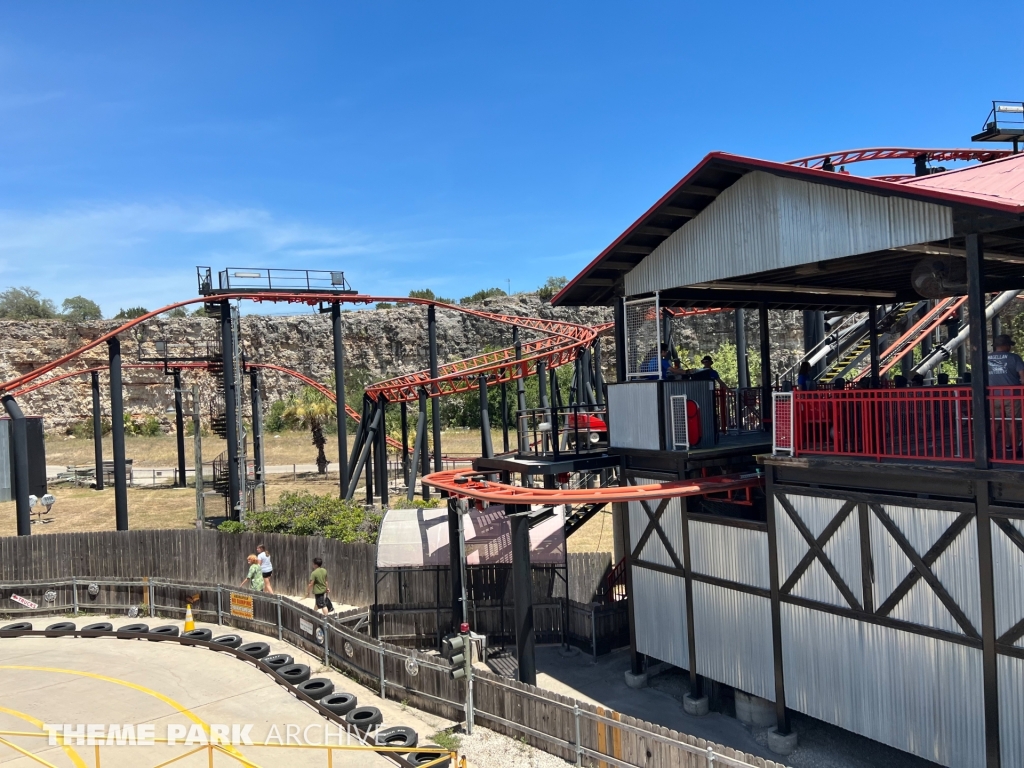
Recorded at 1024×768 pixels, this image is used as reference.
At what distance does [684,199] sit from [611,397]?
368cm

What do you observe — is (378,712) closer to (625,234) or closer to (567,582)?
(567,582)

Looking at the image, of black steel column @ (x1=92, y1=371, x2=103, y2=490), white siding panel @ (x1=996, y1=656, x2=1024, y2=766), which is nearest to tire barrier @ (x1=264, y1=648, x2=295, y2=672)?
white siding panel @ (x1=996, y1=656, x2=1024, y2=766)

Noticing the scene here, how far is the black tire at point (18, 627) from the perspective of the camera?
673 inches

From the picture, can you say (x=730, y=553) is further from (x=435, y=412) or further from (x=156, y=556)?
(x=435, y=412)

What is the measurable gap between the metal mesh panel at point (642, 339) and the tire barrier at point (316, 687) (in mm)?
7369

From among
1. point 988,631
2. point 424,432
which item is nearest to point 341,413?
point 424,432

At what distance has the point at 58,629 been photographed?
17.0 metres

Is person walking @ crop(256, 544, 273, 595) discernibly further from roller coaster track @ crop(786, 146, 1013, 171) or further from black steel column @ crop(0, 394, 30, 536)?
roller coaster track @ crop(786, 146, 1013, 171)

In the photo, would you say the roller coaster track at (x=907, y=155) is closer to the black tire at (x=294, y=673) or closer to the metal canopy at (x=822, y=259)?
the metal canopy at (x=822, y=259)

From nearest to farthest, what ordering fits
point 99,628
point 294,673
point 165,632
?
point 294,673
point 165,632
point 99,628

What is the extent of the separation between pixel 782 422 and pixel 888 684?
3639 mm

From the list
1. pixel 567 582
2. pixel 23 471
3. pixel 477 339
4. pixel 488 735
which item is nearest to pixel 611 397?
pixel 567 582

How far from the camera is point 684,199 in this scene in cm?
1222

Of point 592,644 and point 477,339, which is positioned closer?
point 592,644
